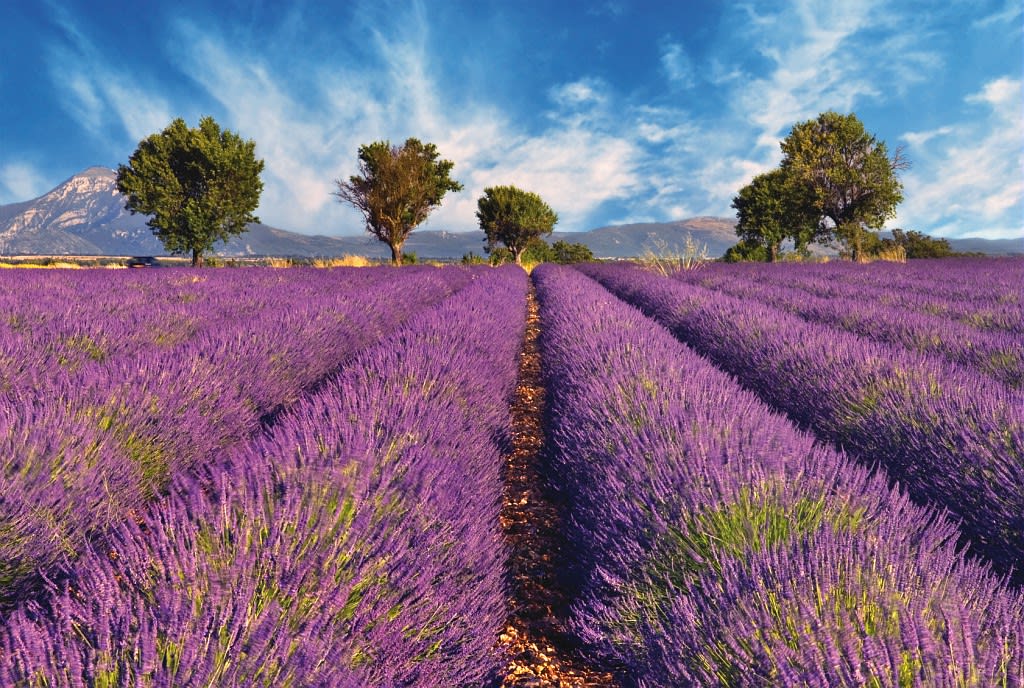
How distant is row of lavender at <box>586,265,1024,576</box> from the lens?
190cm

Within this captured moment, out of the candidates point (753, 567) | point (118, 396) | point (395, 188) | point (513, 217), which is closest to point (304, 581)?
point (753, 567)

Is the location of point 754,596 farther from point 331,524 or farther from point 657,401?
point 657,401

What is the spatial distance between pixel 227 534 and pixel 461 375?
1.71 m

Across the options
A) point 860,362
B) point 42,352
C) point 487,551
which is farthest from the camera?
point 42,352

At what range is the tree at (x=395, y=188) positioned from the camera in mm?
28562

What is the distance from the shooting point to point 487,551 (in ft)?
5.34

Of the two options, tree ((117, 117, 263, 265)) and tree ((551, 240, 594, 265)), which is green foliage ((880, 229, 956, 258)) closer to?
tree ((551, 240, 594, 265))

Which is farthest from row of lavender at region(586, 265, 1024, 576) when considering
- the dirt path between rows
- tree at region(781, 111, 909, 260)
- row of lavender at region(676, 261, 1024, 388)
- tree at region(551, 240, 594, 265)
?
tree at region(551, 240, 594, 265)

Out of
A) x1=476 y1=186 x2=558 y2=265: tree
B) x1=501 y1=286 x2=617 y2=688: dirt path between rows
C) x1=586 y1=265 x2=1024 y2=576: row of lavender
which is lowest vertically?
x1=501 y1=286 x2=617 y2=688: dirt path between rows

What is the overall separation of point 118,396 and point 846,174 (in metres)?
30.3

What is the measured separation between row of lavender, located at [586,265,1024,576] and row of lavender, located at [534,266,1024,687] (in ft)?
1.43

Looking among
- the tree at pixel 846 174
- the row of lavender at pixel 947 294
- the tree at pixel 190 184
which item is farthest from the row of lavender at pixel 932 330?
the tree at pixel 190 184

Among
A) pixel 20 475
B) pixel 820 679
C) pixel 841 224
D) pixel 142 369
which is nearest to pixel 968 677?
pixel 820 679

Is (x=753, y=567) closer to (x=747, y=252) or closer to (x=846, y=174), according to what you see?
(x=846, y=174)
